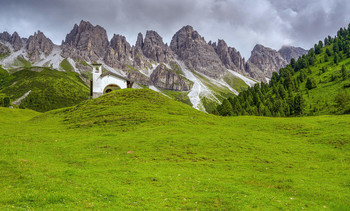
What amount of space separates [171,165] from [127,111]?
26807 millimetres

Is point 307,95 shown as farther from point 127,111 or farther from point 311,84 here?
point 127,111

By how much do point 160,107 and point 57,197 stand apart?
40178 millimetres

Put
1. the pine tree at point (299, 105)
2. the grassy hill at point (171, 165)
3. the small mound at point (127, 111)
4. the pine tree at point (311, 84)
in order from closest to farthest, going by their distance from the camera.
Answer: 1. the grassy hill at point (171, 165)
2. the small mound at point (127, 111)
3. the pine tree at point (299, 105)
4. the pine tree at point (311, 84)

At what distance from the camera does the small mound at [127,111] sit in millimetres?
40500

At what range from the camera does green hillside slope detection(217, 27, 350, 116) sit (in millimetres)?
99119

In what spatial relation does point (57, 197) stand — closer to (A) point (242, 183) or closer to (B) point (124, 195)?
(B) point (124, 195)

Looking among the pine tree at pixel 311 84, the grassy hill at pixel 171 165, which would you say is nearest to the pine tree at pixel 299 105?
the pine tree at pixel 311 84

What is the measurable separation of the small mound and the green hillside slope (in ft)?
223

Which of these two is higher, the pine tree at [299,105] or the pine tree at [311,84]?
the pine tree at [311,84]

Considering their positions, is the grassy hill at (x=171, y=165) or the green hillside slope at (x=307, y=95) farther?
the green hillside slope at (x=307, y=95)

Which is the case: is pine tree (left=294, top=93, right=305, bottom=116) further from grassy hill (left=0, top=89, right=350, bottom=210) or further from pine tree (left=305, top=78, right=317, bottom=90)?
grassy hill (left=0, top=89, right=350, bottom=210)

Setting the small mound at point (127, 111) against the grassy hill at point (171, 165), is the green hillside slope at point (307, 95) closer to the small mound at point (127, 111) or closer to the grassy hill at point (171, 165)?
the grassy hill at point (171, 165)

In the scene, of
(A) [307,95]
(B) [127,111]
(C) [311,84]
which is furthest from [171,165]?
(C) [311,84]

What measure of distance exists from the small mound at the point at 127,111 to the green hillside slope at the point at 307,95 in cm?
6783
